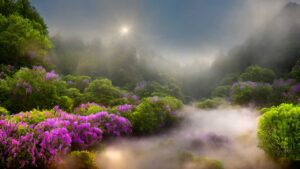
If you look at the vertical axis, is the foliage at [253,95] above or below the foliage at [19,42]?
above

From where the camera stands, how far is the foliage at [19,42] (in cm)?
1296

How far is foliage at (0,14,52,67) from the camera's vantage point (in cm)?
1296

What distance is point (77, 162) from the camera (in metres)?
6.36

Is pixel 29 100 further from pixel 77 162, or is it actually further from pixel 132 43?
pixel 132 43

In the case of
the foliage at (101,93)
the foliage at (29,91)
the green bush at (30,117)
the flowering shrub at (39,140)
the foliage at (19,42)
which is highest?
the foliage at (19,42)

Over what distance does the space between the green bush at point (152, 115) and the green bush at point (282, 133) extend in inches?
215

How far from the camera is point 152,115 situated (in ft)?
40.2

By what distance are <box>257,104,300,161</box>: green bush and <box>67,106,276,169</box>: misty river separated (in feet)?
1.98

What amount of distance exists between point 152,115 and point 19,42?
7893 millimetres

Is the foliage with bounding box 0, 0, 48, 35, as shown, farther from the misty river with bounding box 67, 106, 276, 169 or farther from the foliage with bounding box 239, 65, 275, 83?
the foliage with bounding box 239, 65, 275, 83

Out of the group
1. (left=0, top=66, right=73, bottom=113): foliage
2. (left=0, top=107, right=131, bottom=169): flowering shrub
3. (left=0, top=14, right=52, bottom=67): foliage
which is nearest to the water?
(left=0, top=107, right=131, bottom=169): flowering shrub

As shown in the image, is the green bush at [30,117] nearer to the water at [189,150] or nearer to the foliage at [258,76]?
the water at [189,150]

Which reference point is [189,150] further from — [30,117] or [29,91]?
[29,91]

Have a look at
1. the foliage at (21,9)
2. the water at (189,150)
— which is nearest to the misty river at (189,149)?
the water at (189,150)
